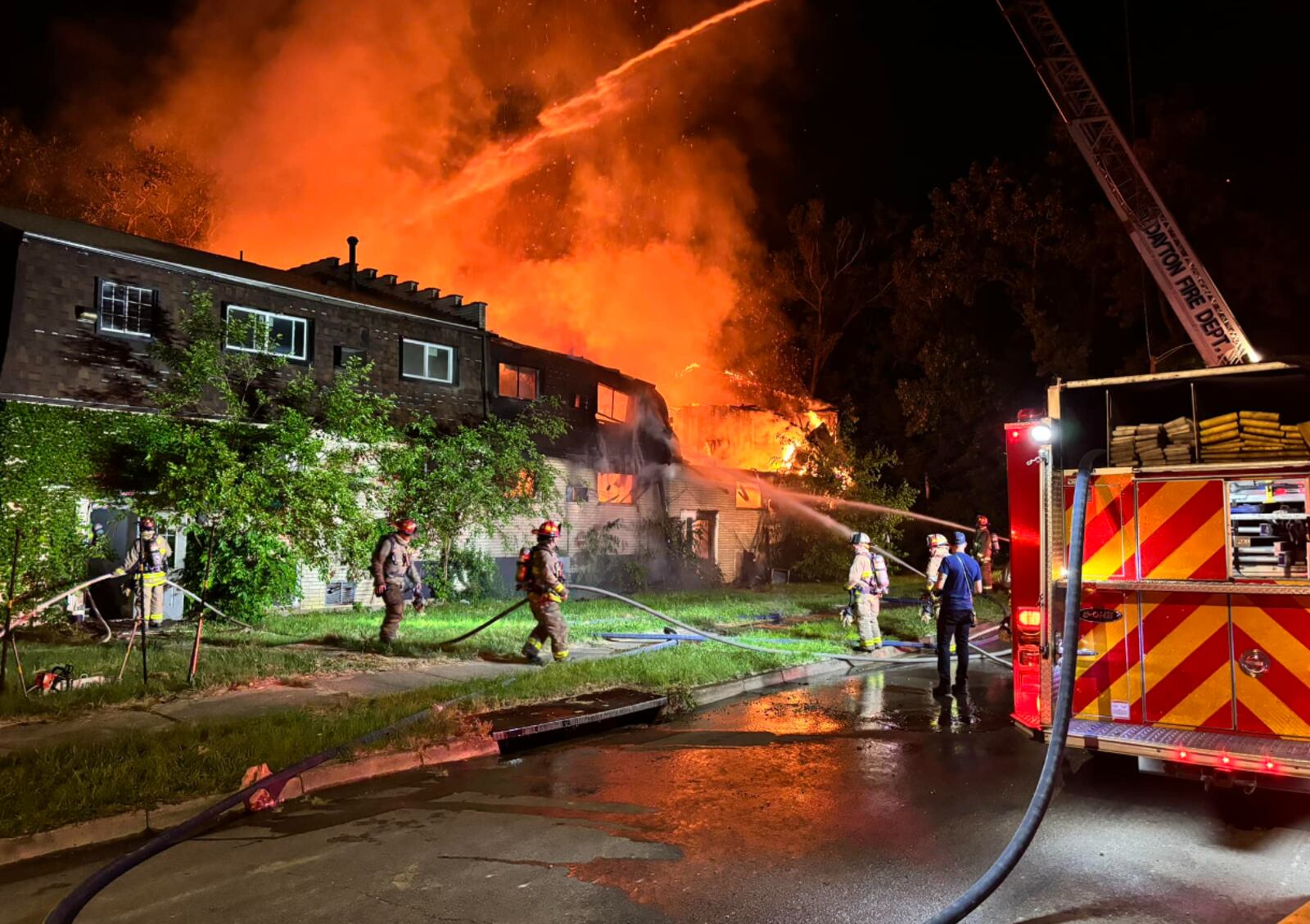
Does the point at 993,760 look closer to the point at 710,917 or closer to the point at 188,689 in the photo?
the point at 710,917

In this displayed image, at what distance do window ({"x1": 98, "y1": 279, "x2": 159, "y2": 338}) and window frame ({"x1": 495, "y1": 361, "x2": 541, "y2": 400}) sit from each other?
751 centimetres

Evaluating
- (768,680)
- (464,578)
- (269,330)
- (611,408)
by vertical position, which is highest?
(269,330)

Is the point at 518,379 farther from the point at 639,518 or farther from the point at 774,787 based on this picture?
the point at 774,787

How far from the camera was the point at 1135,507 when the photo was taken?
561 centimetres

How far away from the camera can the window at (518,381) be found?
69.8 feet

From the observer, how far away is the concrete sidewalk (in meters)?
6.72

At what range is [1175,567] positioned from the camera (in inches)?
216

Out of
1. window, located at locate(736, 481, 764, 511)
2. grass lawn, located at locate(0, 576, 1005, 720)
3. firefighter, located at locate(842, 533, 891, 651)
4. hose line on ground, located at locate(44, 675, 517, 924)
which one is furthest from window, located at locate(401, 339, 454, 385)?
hose line on ground, located at locate(44, 675, 517, 924)

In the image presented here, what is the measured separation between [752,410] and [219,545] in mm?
23976

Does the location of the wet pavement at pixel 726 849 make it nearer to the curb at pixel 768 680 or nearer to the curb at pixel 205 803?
the curb at pixel 205 803

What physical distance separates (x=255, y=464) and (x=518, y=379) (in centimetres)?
877

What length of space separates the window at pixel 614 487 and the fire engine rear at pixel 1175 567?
17.3 metres

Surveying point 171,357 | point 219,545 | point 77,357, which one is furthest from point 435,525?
point 77,357

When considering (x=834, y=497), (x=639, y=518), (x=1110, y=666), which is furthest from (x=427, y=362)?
(x=1110, y=666)
